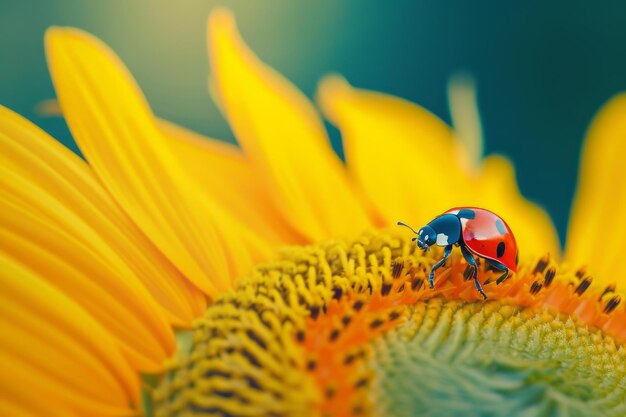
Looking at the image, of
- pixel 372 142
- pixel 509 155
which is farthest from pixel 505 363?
pixel 509 155

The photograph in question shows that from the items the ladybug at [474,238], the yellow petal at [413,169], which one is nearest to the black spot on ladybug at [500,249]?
the ladybug at [474,238]

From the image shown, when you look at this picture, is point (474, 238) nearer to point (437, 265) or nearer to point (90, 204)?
point (437, 265)

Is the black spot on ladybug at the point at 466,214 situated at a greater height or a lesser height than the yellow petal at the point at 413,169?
lesser

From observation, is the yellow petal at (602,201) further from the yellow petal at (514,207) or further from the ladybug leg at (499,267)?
the ladybug leg at (499,267)

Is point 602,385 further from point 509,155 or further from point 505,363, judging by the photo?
point 509,155

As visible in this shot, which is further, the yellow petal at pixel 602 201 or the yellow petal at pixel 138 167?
the yellow petal at pixel 602 201

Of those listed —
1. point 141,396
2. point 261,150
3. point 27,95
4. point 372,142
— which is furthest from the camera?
point 372,142

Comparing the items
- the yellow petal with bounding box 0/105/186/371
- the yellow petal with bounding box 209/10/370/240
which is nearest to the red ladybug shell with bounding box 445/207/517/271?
the yellow petal with bounding box 209/10/370/240
